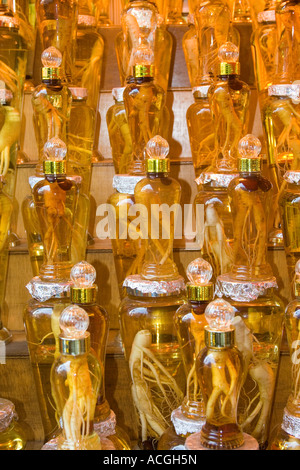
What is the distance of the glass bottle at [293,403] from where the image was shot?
1080mm

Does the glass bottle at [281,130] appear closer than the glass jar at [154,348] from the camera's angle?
No

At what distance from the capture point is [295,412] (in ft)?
3.57

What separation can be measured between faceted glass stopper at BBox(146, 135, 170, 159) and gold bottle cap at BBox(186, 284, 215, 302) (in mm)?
256

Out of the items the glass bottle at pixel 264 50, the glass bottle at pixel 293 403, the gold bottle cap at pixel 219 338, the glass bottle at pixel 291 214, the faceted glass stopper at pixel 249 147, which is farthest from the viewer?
the glass bottle at pixel 264 50

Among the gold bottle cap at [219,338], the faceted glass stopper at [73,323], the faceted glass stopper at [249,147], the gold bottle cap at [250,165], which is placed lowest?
the gold bottle cap at [219,338]

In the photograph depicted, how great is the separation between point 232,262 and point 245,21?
0.88 meters

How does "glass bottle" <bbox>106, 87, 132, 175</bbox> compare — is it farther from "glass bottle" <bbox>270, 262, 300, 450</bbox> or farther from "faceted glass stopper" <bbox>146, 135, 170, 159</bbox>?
"glass bottle" <bbox>270, 262, 300, 450</bbox>

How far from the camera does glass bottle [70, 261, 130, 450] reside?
114 cm

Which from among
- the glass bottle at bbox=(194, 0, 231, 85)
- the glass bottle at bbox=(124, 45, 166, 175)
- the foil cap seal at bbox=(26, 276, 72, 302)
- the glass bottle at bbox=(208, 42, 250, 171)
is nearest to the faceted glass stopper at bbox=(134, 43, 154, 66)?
the glass bottle at bbox=(124, 45, 166, 175)

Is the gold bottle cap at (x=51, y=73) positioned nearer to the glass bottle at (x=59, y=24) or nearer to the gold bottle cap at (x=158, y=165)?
the glass bottle at (x=59, y=24)

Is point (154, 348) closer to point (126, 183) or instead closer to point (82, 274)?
point (82, 274)

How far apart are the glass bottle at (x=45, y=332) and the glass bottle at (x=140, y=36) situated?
2.03 feet

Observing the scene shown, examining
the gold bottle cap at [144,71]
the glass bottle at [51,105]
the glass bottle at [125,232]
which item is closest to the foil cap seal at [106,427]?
the glass bottle at [125,232]

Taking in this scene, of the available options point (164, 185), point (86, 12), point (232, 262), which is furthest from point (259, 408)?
point (86, 12)
